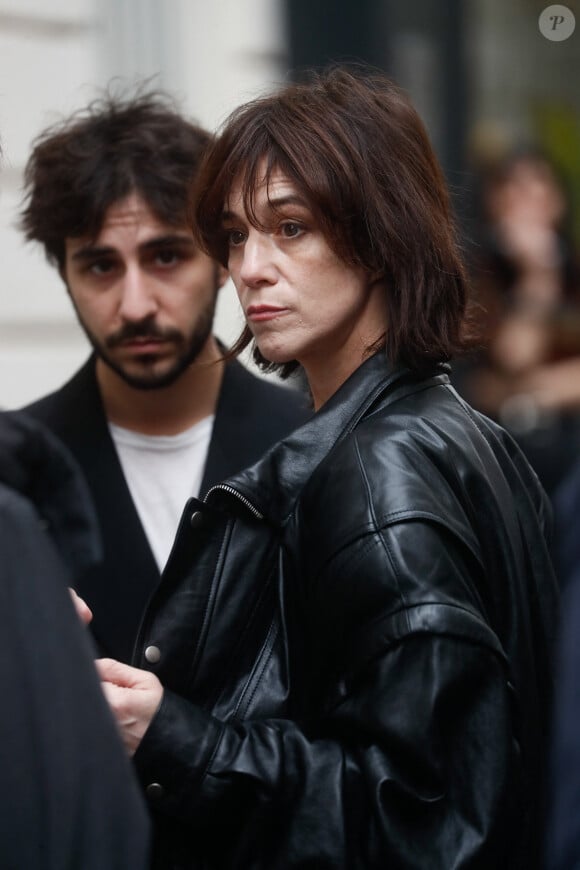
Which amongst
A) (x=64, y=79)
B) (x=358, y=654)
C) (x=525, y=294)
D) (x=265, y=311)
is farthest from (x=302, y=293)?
(x=525, y=294)

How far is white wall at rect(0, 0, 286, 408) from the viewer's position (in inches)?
246

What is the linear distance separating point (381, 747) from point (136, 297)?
5.66ft

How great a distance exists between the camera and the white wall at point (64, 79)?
625 cm

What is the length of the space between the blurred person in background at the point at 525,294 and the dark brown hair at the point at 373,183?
401cm

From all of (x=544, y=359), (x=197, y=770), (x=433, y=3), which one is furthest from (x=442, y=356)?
(x=433, y=3)

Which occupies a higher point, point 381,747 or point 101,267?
point 101,267

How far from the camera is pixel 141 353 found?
3.74 m

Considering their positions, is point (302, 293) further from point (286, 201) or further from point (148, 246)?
point (148, 246)

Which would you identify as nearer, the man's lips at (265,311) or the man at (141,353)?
the man's lips at (265,311)

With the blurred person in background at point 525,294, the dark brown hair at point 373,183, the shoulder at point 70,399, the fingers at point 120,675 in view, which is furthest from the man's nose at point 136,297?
the blurred person in background at point 525,294

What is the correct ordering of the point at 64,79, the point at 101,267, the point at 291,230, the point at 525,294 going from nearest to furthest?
the point at 291,230 < the point at 101,267 < the point at 64,79 < the point at 525,294

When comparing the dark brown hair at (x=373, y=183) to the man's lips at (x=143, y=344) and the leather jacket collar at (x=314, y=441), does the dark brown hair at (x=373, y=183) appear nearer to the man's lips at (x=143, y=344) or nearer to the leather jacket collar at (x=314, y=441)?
the leather jacket collar at (x=314, y=441)

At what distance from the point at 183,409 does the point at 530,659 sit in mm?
1600

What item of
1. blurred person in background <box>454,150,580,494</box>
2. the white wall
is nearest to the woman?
the white wall
